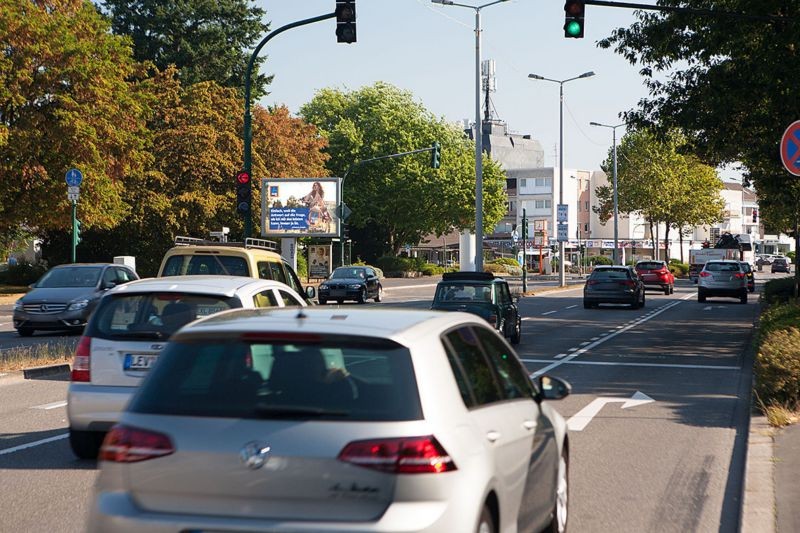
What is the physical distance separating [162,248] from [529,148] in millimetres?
96985

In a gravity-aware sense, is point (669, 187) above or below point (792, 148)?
above

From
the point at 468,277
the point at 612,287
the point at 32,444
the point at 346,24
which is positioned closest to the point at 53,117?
the point at 612,287

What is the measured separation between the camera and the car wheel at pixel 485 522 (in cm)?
471

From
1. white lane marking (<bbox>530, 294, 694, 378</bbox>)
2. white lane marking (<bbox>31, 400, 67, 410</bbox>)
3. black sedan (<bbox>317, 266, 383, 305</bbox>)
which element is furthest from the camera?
black sedan (<bbox>317, 266, 383, 305</bbox>)

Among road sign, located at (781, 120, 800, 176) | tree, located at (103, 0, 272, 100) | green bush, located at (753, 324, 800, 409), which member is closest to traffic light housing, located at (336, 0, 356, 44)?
road sign, located at (781, 120, 800, 176)

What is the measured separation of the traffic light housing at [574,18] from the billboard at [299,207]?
3712 centimetres

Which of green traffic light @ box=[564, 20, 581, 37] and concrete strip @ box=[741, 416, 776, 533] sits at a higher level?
green traffic light @ box=[564, 20, 581, 37]

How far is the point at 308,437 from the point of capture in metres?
4.51

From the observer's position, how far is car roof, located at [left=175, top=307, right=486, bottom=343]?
4.82 meters

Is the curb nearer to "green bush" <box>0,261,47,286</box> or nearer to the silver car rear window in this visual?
the silver car rear window

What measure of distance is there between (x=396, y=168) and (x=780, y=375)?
71983mm

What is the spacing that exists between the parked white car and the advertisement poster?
204 feet

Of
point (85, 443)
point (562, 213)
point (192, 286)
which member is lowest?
point (85, 443)

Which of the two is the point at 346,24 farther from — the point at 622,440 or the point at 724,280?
the point at 724,280
